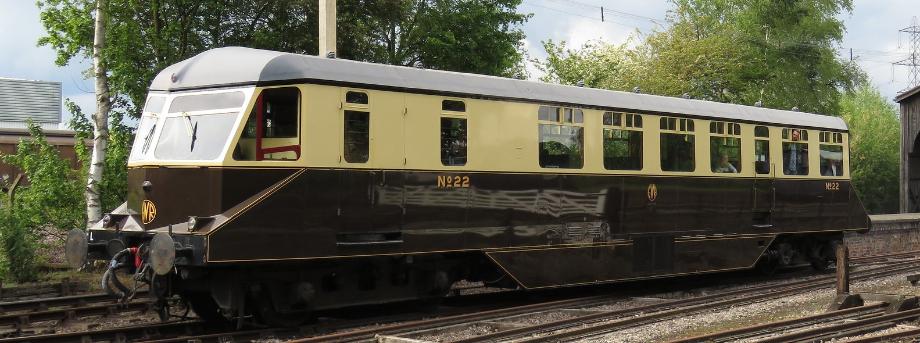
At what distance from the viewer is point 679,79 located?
35.9 meters

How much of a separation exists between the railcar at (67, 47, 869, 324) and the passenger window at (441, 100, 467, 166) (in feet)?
0.08

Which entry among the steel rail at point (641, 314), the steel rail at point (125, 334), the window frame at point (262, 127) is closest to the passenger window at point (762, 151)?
the steel rail at point (641, 314)

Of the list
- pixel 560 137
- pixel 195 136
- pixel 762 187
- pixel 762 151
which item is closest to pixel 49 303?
pixel 195 136

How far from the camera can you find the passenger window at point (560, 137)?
12930 mm

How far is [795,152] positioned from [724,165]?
2294 mm

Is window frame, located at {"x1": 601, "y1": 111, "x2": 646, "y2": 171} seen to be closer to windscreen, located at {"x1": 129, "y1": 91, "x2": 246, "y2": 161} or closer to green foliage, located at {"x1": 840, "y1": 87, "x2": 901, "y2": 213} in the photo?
windscreen, located at {"x1": 129, "y1": 91, "x2": 246, "y2": 161}

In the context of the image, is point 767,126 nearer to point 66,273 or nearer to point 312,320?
point 312,320

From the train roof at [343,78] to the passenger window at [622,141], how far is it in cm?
17

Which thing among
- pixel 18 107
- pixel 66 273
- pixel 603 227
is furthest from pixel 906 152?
pixel 18 107

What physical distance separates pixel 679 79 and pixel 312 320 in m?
26.9

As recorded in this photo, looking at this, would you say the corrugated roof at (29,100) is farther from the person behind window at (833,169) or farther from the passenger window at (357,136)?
the passenger window at (357,136)

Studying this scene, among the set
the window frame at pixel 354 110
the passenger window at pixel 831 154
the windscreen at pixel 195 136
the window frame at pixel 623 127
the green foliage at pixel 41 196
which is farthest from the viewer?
the passenger window at pixel 831 154

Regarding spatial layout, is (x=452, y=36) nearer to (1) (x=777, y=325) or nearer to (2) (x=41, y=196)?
(2) (x=41, y=196)

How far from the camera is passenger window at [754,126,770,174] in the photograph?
16.5 meters
